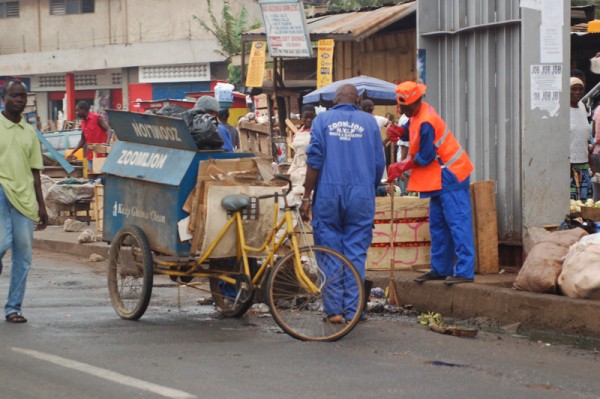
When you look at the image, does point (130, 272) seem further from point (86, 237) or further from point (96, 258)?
point (86, 237)

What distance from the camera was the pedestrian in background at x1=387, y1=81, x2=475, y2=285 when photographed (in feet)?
30.6

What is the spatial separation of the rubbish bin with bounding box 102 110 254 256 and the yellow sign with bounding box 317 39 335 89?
1051cm

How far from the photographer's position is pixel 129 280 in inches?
360

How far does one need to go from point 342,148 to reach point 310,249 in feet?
2.74

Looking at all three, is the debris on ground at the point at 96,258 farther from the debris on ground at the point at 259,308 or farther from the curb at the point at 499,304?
the curb at the point at 499,304

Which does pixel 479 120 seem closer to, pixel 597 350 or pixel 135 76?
pixel 597 350

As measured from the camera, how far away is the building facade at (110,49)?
41719 millimetres

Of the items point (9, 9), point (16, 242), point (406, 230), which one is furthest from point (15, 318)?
point (9, 9)

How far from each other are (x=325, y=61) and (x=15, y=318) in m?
12.0

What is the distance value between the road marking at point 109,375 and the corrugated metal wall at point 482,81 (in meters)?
4.69

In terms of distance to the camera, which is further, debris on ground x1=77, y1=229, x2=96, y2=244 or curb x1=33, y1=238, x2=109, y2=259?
debris on ground x1=77, y1=229, x2=96, y2=244

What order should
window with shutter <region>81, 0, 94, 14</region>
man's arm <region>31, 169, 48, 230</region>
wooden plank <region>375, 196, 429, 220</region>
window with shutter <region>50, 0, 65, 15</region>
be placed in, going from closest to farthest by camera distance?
man's arm <region>31, 169, 48, 230</region>
wooden plank <region>375, 196, 429, 220</region>
window with shutter <region>81, 0, 94, 14</region>
window with shutter <region>50, 0, 65, 15</region>

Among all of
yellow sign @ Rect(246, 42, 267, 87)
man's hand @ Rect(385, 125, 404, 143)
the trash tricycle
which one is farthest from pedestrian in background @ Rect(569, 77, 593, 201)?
yellow sign @ Rect(246, 42, 267, 87)

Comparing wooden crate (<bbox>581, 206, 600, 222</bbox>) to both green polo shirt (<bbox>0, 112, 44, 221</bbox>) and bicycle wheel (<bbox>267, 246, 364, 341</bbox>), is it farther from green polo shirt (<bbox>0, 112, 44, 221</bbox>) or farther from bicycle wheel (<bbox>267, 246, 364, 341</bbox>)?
green polo shirt (<bbox>0, 112, 44, 221</bbox>)
